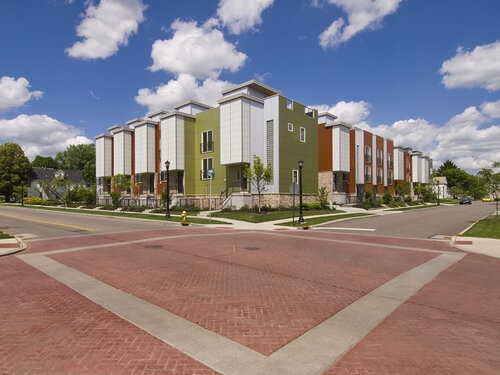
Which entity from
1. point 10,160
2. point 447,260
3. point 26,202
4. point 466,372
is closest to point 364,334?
point 466,372

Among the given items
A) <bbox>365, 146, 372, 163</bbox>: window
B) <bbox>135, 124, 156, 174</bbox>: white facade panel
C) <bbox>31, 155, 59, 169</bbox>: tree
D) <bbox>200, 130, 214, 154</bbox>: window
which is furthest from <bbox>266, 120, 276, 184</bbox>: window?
<bbox>31, 155, 59, 169</bbox>: tree

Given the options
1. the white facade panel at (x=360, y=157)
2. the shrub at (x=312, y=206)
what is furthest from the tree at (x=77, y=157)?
the shrub at (x=312, y=206)

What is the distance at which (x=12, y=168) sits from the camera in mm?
72250

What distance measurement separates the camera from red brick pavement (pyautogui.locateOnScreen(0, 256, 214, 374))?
12.5ft

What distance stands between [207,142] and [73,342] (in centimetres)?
3482

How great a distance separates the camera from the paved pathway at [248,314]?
3.97m

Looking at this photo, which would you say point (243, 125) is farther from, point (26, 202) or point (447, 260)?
point (26, 202)

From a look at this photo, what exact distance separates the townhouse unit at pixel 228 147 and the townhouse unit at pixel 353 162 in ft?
9.68

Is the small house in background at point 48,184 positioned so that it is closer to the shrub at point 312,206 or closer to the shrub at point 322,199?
the shrub at point 312,206

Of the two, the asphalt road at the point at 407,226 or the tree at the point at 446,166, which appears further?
the tree at the point at 446,166

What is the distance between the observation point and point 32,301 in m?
6.20


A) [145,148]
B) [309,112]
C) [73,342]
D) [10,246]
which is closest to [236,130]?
[309,112]

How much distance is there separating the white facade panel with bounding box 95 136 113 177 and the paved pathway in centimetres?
4358

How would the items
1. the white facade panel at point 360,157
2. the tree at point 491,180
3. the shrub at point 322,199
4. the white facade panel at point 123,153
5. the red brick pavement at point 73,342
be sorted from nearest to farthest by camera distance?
the red brick pavement at point 73,342
the tree at point 491,180
the shrub at point 322,199
the white facade panel at point 360,157
the white facade panel at point 123,153
